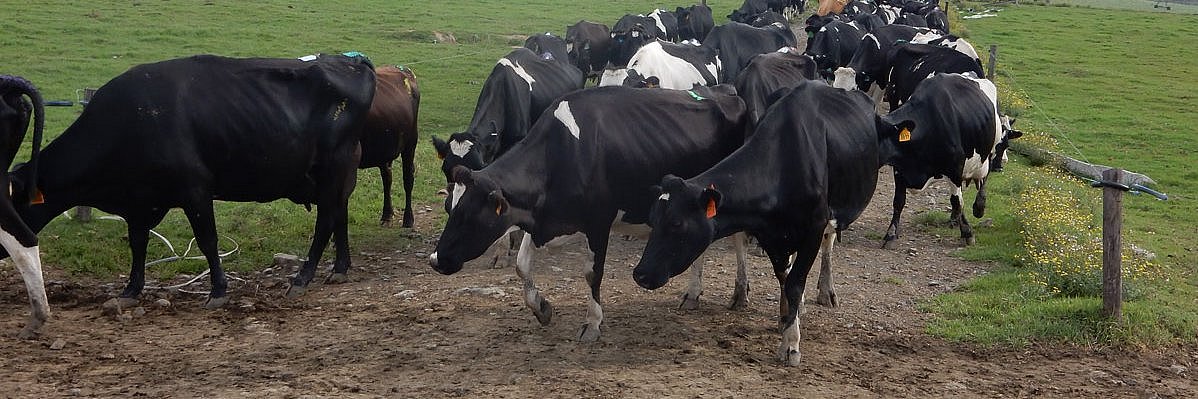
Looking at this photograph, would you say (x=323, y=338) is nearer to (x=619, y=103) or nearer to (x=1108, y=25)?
(x=619, y=103)

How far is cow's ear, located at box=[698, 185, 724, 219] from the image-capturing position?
6753 mm

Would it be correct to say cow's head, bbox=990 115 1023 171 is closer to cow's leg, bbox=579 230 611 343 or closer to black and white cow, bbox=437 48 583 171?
black and white cow, bbox=437 48 583 171

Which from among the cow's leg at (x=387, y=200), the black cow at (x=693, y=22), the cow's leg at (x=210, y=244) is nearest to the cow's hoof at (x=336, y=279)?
the cow's leg at (x=210, y=244)

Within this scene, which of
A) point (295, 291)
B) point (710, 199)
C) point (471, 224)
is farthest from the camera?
point (295, 291)

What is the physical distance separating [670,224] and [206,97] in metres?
3.89

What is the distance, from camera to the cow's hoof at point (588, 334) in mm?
7570

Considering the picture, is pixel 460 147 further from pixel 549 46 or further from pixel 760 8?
pixel 760 8

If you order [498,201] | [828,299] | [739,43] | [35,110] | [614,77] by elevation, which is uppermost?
[35,110]

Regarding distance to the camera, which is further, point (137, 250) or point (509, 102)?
point (509, 102)

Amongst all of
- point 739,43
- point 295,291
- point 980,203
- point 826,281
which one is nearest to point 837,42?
point 739,43

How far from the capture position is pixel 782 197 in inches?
286

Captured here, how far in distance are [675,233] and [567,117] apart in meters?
1.37

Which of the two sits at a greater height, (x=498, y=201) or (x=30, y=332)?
(x=498, y=201)

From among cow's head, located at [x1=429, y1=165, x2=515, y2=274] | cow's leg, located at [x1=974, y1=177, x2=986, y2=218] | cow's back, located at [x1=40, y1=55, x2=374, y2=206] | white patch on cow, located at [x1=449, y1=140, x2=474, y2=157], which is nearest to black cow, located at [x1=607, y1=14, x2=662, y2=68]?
cow's leg, located at [x1=974, y1=177, x2=986, y2=218]
